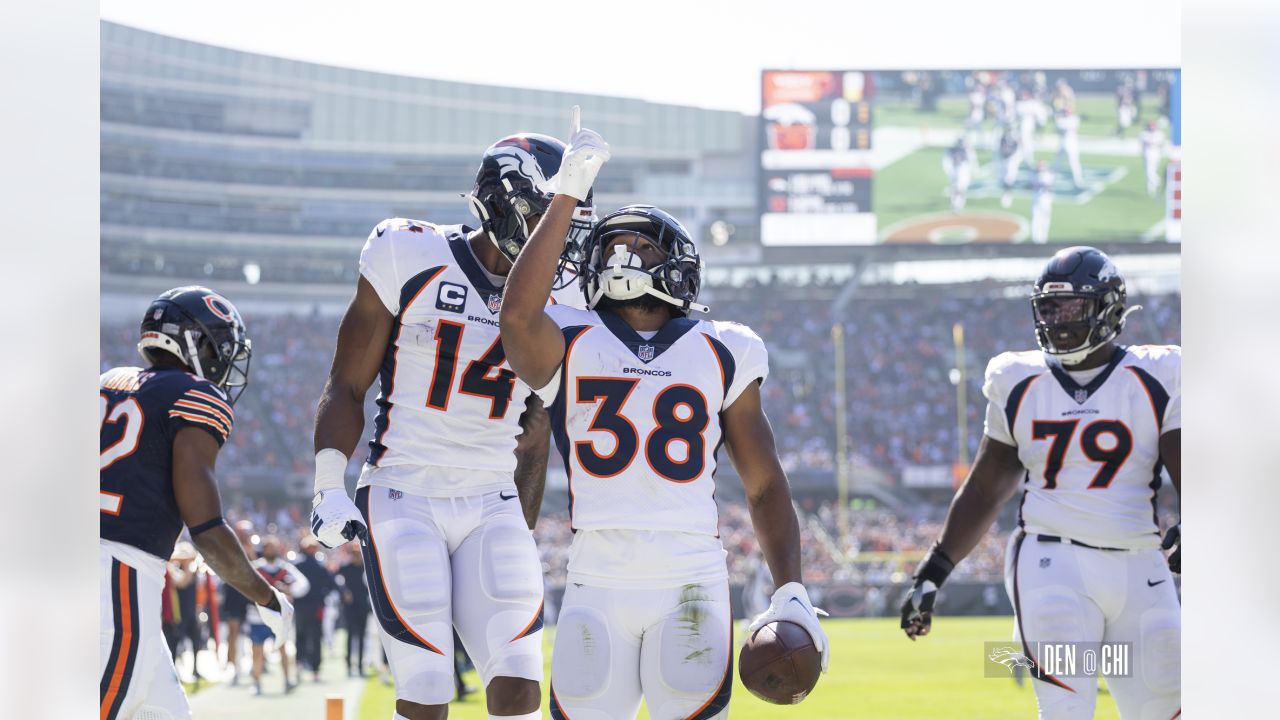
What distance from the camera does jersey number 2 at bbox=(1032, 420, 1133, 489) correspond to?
543 cm

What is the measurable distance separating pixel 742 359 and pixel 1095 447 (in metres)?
2.09

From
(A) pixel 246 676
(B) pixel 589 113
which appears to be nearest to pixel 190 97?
(B) pixel 589 113

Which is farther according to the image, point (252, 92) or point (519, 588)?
point (252, 92)

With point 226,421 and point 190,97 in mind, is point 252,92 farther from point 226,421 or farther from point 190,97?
point 226,421

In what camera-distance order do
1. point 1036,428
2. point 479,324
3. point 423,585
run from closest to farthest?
point 423,585 → point 479,324 → point 1036,428

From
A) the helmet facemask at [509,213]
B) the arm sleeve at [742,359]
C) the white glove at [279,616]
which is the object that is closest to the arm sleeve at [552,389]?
the arm sleeve at [742,359]

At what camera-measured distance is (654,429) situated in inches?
155

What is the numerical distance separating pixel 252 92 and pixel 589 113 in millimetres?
12298

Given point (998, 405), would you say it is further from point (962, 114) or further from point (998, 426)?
point (962, 114)

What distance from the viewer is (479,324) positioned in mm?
4676

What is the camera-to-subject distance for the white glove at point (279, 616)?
5.04 metres

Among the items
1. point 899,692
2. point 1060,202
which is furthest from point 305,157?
point 899,692

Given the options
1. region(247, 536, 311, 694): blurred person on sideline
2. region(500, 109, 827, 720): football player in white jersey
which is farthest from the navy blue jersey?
region(247, 536, 311, 694): blurred person on sideline

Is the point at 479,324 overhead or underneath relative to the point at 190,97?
underneath
